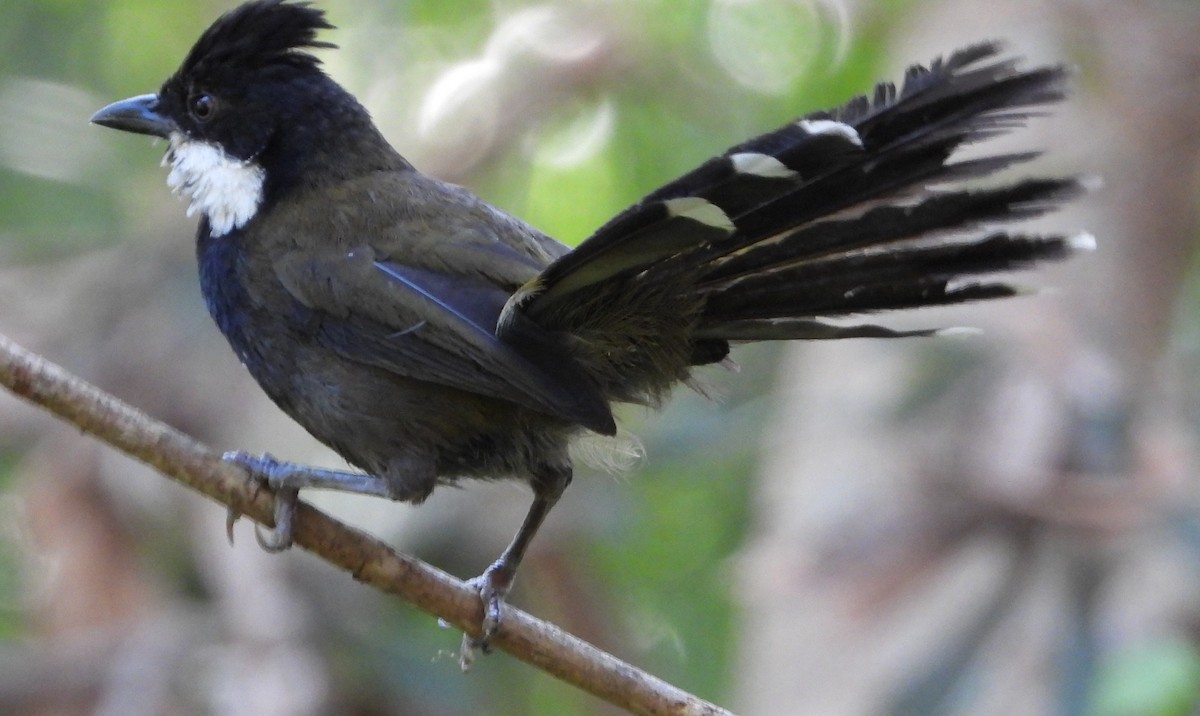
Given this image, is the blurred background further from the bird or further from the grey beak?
the grey beak

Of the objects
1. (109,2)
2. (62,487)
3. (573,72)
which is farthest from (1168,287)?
(109,2)

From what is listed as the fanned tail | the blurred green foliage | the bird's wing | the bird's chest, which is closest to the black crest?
the bird's chest

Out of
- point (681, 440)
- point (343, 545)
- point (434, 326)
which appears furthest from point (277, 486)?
point (681, 440)

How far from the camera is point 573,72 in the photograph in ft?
21.9

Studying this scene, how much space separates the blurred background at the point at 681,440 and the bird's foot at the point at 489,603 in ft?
2.16

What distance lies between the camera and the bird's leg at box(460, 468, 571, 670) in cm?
311

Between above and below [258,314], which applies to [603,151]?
above

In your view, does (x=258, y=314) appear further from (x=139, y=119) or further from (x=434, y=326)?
(x=139, y=119)

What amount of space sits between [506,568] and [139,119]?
4.95 feet

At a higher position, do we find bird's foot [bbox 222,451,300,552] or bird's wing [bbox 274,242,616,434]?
bird's wing [bbox 274,242,616,434]

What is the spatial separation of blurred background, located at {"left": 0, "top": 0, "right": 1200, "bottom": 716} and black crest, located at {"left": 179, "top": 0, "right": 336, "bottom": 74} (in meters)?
1.29

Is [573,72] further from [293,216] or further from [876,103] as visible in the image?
[876,103]

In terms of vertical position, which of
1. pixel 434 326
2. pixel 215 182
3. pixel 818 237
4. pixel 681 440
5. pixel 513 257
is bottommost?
pixel 681 440

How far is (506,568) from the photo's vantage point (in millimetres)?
3428
